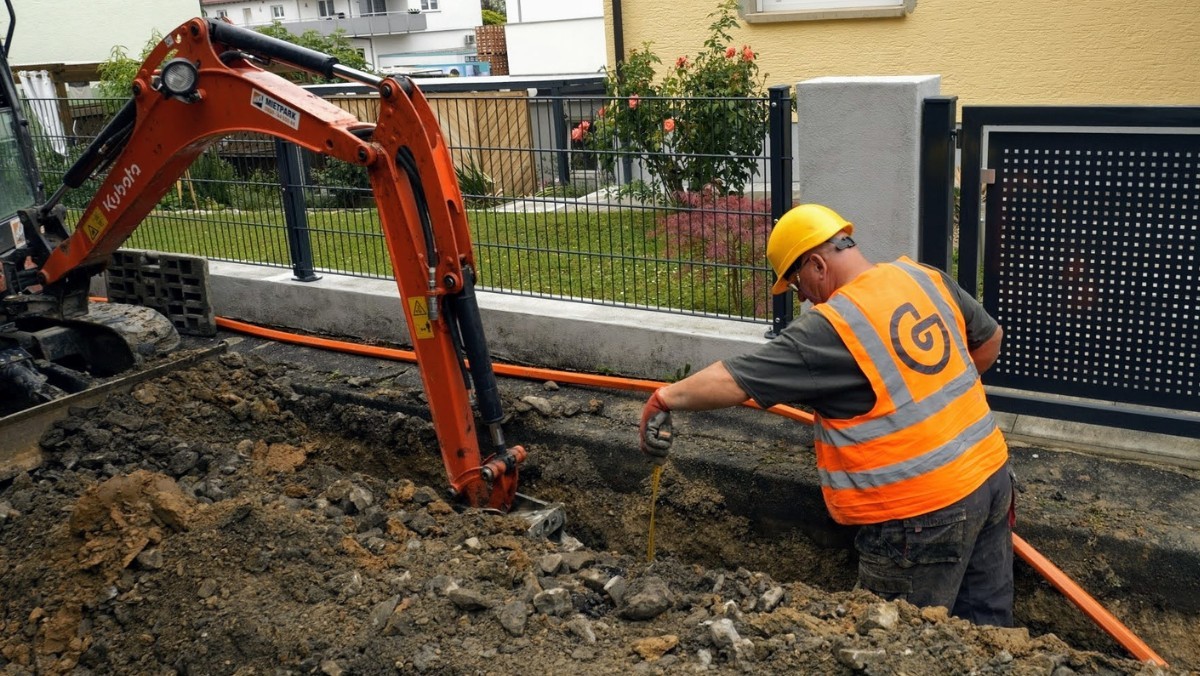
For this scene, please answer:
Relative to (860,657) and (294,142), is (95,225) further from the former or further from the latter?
(860,657)

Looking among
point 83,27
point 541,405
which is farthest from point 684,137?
point 83,27

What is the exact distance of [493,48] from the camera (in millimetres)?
39656

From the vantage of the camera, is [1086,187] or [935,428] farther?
[1086,187]

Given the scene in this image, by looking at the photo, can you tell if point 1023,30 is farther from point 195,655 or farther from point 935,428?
point 195,655

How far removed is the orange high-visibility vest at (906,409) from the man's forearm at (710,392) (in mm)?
408

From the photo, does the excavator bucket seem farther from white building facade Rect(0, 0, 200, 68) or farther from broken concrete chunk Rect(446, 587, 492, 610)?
white building facade Rect(0, 0, 200, 68)

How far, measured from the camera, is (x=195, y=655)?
4.34m

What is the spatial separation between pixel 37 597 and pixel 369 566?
4.87 ft

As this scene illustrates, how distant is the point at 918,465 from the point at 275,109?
3.59 meters

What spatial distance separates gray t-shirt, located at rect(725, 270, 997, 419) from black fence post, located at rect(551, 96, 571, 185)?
132 inches

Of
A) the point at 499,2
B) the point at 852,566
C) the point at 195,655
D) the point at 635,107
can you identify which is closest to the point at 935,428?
the point at 852,566

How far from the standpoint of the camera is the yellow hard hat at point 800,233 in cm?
422

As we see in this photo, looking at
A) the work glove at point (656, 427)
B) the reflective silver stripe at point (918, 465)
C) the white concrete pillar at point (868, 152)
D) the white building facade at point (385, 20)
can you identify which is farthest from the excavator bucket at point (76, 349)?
the white building facade at point (385, 20)

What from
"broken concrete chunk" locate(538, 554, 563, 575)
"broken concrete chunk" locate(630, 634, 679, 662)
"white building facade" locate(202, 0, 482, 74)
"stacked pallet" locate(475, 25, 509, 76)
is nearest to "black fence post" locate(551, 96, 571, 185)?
"broken concrete chunk" locate(538, 554, 563, 575)
